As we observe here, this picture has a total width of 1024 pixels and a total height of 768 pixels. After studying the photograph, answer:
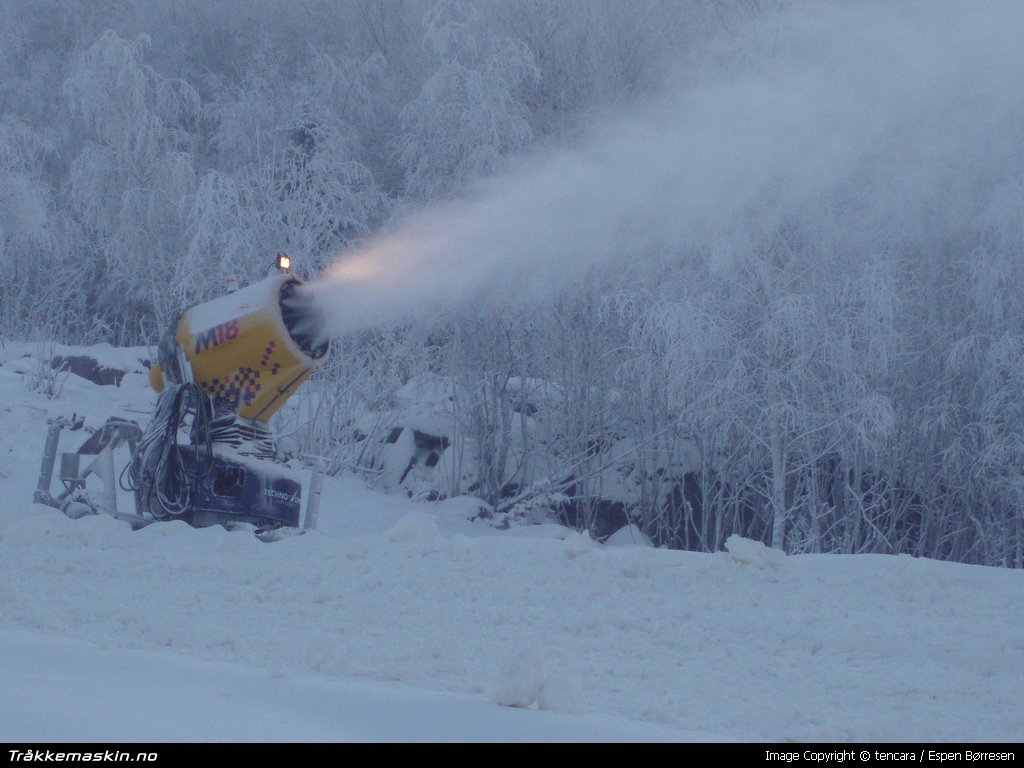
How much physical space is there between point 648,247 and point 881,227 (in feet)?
8.20

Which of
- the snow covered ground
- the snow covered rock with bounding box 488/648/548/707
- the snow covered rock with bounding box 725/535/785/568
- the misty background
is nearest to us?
the snow covered ground

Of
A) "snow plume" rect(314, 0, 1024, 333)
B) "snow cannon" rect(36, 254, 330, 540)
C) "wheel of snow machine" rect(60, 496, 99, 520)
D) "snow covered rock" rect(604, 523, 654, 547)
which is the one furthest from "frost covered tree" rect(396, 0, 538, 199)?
"wheel of snow machine" rect(60, 496, 99, 520)

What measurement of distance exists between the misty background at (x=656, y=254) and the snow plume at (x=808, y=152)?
37 millimetres

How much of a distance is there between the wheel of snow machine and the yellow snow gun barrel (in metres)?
1.22

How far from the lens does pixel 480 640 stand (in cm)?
416

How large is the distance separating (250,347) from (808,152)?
681 cm

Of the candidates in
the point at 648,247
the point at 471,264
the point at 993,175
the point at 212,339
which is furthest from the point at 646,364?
the point at 212,339

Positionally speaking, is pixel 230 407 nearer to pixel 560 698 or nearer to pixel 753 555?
pixel 753 555

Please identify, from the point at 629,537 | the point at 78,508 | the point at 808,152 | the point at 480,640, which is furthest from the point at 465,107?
the point at 480,640

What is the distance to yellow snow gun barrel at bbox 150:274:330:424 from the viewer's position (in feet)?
22.1

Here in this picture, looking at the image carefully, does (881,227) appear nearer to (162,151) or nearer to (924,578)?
(924,578)

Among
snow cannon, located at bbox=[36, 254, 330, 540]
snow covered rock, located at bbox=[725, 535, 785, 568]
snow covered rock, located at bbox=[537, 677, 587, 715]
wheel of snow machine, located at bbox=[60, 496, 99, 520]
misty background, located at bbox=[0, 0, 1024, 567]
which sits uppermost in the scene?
misty background, located at bbox=[0, 0, 1024, 567]

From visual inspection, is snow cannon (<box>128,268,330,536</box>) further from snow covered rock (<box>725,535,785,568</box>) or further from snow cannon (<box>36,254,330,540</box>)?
snow covered rock (<box>725,535,785,568</box>)

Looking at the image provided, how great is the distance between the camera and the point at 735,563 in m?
5.34
